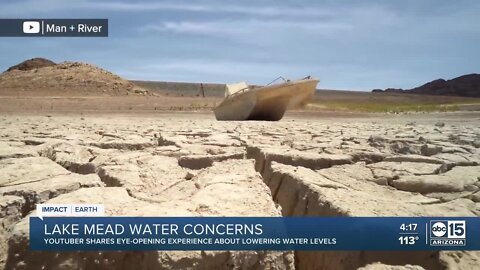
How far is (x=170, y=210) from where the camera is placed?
5.49ft

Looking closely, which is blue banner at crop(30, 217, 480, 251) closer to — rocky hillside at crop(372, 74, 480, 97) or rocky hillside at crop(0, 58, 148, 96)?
rocky hillside at crop(0, 58, 148, 96)

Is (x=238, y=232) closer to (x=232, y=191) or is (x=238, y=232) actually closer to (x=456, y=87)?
(x=232, y=191)

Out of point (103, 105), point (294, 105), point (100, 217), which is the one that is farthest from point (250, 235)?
point (103, 105)

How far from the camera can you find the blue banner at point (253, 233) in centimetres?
142

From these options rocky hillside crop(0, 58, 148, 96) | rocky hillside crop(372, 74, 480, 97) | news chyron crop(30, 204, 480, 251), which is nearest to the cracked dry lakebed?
news chyron crop(30, 204, 480, 251)

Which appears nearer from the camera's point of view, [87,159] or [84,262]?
[84,262]

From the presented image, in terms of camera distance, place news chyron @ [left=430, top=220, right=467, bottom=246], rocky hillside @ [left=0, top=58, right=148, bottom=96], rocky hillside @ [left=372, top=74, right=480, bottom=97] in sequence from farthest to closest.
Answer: rocky hillside @ [left=372, top=74, right=480, bottom=97]
rocky hillside @ [left=0, top=58, right=148, bottom=96]
news chyron @ [left=430, top=220, right=467, bottom=246]

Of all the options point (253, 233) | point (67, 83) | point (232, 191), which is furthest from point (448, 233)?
point (67, 83)

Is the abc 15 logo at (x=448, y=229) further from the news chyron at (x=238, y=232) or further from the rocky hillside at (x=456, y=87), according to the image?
the rocky hillside at (x=456, y=87)

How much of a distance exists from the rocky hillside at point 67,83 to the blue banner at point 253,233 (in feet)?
85.4

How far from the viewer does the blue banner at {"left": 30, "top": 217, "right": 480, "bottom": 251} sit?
1415 mm

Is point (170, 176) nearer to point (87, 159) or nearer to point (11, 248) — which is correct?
point (87, 159)

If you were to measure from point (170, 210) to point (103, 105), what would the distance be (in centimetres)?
1726

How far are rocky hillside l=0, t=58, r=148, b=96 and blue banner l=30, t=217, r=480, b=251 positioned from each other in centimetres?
2603
